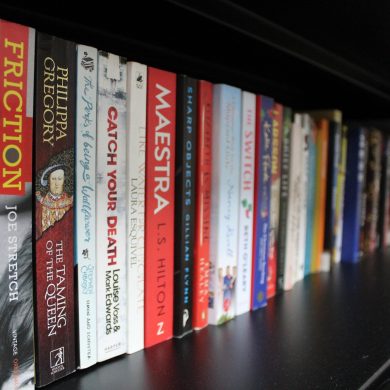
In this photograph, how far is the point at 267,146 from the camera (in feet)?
2.32

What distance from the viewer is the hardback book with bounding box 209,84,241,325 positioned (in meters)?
0.61

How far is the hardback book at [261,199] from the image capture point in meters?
0.69

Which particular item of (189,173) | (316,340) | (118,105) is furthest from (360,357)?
(118,105)

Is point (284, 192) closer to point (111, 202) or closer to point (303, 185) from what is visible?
point (303, 185)

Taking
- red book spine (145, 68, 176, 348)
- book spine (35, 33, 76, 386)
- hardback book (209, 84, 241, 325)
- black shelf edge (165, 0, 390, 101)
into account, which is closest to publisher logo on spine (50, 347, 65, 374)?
book spine (35, 33, 76, 386)

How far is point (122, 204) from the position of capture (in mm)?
501

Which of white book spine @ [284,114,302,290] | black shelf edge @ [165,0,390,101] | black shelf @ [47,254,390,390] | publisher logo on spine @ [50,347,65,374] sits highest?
black shelf edge @ [165,0,390,101]

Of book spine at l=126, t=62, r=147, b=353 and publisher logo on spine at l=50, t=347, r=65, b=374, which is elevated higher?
book spine at l=126, t=62, r=147, b=353

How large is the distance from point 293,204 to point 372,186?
39 cm

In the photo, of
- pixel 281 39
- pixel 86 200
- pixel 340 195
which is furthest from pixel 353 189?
pixel 86 200

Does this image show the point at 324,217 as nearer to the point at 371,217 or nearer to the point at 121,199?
the point at 371,217

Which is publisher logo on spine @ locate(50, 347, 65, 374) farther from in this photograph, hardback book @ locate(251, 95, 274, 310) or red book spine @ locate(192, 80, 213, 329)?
hardback book @ locate(251, 95, 274, 310)

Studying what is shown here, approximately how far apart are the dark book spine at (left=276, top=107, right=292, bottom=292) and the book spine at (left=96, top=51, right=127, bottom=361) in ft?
1.12

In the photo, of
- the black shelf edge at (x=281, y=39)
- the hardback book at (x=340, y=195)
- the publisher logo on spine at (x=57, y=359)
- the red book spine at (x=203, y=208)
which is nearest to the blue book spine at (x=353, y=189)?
the hardback book at (x=340, y=195)
